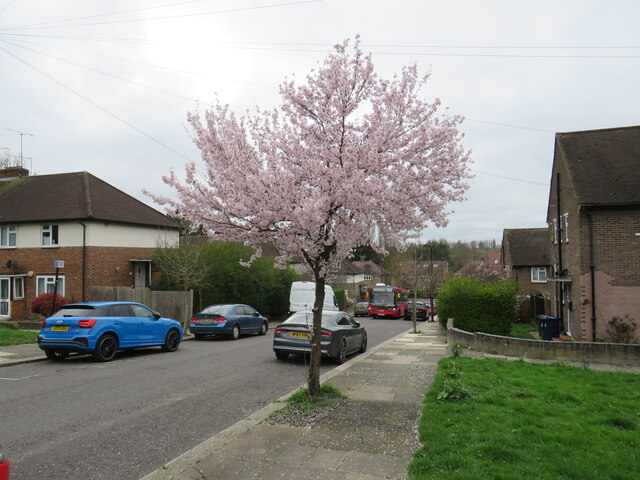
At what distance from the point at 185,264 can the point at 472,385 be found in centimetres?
1731

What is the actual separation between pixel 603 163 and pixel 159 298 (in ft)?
64.6

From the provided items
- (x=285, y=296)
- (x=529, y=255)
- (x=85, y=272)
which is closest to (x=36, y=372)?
(x=85, y=272)

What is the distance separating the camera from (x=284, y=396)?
8844 millimetres

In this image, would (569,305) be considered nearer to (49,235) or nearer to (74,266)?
A: (74,266)

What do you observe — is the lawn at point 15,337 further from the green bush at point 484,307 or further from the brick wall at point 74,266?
the green bush at point 484,307

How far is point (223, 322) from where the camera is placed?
19000 mm

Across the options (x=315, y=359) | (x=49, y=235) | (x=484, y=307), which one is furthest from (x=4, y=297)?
(x=315, y=359)

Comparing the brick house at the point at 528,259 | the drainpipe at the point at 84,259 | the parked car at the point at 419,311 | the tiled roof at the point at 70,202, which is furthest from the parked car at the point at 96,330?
the brick house at the point at 528,259

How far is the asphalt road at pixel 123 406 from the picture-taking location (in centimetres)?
559

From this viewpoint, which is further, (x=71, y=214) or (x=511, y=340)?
(x=71, y=214)

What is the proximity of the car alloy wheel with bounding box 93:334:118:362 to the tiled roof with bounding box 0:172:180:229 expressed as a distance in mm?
13094

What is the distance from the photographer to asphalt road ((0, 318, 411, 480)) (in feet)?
18.3

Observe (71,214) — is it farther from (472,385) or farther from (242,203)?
(472,385)

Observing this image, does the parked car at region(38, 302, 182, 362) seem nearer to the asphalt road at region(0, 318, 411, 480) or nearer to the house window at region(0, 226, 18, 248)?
the asphalt road at region(0, 318, 411, 480)
